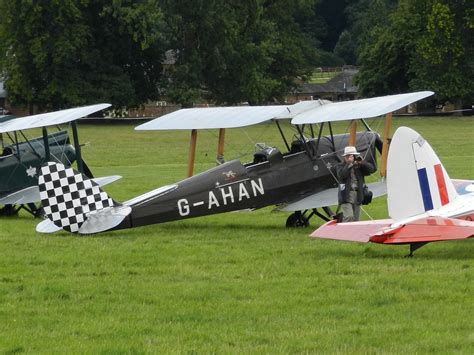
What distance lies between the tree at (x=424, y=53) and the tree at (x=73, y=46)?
15.8 meters

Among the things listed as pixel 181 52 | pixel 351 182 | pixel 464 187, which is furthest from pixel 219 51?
pixel 464 187

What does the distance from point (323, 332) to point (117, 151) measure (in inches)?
1204

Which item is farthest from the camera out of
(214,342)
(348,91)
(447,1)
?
(348,91)

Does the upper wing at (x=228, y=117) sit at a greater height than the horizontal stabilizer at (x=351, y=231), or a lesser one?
greater

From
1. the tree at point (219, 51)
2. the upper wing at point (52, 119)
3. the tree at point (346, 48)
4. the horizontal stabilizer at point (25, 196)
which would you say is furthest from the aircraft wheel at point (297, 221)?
the tree at point (346, 48)

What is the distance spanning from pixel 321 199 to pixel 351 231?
317 cm

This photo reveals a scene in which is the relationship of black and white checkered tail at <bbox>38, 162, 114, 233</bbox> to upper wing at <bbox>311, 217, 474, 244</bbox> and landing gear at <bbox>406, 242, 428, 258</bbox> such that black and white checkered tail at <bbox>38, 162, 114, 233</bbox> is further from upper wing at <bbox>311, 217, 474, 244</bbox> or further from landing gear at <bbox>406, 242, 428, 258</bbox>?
landing gear at <bbox>406, 242, 428, 258</bbox>

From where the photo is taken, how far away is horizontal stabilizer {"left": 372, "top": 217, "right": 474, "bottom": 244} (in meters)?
10.7

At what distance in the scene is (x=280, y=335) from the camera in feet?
25.9

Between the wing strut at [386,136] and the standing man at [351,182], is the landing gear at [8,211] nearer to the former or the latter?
the wing strut at [386,136]

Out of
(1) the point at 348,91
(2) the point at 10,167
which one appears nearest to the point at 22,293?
Result: (2) the point at 10,167

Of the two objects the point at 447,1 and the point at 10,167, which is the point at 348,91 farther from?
the point at 10,167

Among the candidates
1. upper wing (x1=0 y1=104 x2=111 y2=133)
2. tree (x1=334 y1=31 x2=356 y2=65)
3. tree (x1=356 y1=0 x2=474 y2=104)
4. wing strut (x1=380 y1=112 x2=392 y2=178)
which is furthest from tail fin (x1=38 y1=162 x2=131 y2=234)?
tree (x1=334 y1=31 x2=356 y2=65)

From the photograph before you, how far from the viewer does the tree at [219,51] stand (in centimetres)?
5950
